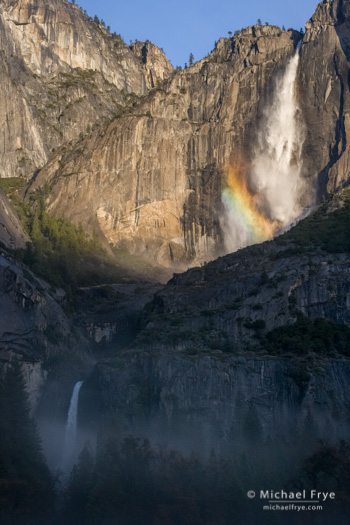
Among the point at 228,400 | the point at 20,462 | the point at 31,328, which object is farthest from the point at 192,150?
the point at 20,462

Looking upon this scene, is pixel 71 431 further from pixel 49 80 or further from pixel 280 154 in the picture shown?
pixel 49 80

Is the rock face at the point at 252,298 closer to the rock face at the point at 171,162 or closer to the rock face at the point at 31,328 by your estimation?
the rock face at the point at 31,328

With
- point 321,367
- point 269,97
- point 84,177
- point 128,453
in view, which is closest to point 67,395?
point 128,453

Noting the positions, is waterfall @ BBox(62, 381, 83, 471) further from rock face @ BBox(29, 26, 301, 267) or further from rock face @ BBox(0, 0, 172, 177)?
rock face @ BBox(0, 0, 172, 177)

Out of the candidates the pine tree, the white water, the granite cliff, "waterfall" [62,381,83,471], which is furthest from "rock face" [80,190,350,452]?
the granite cliff

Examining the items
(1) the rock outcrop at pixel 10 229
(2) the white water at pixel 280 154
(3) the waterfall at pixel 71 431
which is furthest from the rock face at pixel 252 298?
(2) the white water at pixel 280 154

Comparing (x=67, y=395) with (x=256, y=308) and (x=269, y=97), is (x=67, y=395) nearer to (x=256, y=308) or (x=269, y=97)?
(x=256, y=308)
